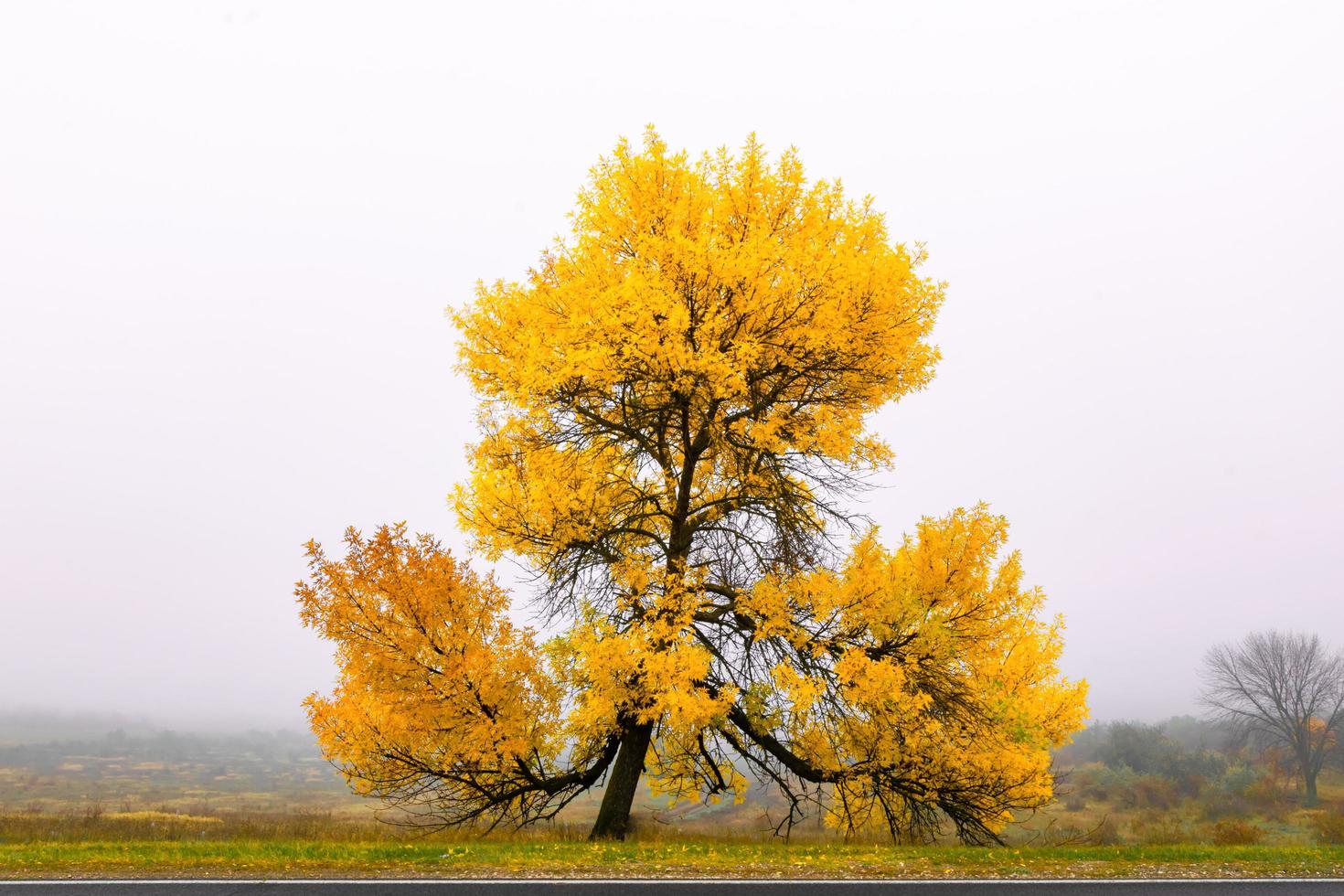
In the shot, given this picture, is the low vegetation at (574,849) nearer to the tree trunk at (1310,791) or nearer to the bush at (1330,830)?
the bush at (1330,830)

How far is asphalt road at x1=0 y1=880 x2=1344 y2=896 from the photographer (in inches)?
308

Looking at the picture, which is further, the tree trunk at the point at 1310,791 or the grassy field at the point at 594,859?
the tree trunk at the point at 1310,791

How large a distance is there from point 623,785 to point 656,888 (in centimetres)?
623

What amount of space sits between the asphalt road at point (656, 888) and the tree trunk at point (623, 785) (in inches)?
222

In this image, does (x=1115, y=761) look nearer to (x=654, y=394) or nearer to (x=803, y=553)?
(x=803, y=553)

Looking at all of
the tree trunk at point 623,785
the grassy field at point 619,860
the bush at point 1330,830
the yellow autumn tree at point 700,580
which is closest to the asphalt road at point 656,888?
the grassy field at point 619,860

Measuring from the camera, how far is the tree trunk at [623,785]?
13.7 m

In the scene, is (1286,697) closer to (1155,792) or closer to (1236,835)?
(1155,792)

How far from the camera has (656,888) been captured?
8055 mm

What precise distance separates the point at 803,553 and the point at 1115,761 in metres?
33.7

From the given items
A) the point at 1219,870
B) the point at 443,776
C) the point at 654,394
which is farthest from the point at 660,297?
the point at 1219,870

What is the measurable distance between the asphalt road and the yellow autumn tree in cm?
355

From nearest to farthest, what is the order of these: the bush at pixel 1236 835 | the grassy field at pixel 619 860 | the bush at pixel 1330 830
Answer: the grassy field at pixel 619 860, the bush at pixel 1236 835, the bush at pixel 1330 830

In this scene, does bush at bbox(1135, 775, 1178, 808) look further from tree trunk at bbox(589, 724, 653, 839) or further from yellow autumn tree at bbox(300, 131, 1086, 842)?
tree trunk at bbox(589, 724, 653, 839)
